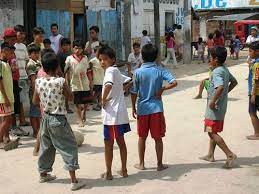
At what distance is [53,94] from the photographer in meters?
5.07

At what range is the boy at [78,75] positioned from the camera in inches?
324

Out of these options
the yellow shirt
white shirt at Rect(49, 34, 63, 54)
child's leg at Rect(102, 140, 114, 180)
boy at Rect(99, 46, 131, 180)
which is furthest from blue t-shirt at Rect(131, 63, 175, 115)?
white shirt at Rect(49, 34, 63, 54)

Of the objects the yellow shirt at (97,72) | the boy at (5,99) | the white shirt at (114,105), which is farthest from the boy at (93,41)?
the white shirt at (114,105)

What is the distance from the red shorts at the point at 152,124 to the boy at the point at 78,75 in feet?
9.20

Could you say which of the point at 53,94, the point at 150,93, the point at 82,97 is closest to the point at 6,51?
the point at 82,97

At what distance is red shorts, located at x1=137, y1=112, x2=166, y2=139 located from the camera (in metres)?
5.49

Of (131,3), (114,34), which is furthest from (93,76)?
(131,3)

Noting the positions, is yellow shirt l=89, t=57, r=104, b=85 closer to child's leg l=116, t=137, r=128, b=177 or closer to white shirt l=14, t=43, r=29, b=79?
white shirt l=14, t=43, r=29, b=79

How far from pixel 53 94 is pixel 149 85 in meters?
1.06

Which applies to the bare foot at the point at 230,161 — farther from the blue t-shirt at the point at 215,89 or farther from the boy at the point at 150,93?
the boy at the point at 150,93

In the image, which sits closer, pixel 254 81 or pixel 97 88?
pixel 254 81

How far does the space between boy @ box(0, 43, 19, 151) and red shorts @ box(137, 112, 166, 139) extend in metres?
2.10

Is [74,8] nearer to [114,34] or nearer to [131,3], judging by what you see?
[114,34]

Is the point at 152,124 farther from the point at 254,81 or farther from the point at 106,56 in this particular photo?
the point at 254,81
